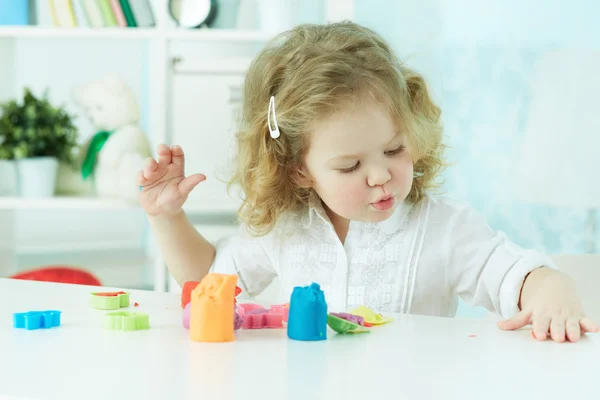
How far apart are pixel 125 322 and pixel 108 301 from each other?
0.13 metres

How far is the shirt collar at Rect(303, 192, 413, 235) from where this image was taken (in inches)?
48.5

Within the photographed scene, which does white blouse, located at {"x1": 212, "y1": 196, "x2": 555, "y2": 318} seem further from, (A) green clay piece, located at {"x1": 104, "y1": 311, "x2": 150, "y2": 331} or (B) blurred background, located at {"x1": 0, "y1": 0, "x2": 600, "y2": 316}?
(B) blurred background, located at {"x1": 0, "y1": 0, "x2": 600, "y2": 316}

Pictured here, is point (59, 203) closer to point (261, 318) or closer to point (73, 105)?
point (73, 105)

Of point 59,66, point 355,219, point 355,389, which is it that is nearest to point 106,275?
point 59,66

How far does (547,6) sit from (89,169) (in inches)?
64.0

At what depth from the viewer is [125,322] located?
0.77 meters

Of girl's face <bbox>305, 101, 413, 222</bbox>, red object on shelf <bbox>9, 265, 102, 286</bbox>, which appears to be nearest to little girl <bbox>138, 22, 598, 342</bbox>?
girl's face <bbox>305, 101, 413, 222</bbox>

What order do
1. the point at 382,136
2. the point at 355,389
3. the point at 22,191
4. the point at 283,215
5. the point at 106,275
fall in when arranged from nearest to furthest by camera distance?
the point at 355,389
the point at 382,136
the point at 283,215
the point at 22,191
the point at 106,275

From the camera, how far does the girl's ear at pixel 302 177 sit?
1.19m

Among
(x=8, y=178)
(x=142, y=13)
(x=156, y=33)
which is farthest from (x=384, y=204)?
(x=8, y=178)

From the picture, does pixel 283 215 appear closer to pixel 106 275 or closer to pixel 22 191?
pixel 22 191

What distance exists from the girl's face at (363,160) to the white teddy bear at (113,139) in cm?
158

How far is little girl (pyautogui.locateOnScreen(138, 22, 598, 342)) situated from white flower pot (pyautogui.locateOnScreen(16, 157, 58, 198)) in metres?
1.55

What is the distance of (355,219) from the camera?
1154 mm
